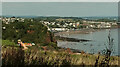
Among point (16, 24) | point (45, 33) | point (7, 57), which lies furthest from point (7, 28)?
point (7, 57)

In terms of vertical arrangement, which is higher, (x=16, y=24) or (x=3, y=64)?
(x=3, y=64)

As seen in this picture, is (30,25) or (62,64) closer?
(62,64)

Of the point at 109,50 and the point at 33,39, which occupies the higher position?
the point at 109,50

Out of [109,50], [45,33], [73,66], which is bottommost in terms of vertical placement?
[45,33]

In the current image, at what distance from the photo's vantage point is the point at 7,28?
1395 inches

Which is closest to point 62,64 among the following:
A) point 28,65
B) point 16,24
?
point 28,65

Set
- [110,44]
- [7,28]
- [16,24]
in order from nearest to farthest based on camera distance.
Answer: [110,44] → [7,28] → [16,24]

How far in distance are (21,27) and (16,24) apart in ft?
4.57

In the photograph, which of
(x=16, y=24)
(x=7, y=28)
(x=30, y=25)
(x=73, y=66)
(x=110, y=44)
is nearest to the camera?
(x=110, y=44)

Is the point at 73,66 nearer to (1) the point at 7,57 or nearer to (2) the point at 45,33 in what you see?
(1) the point at 7,57

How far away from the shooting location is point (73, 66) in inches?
93.2

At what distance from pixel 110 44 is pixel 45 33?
130 ft

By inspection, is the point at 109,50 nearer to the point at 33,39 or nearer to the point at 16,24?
the point at 33,39

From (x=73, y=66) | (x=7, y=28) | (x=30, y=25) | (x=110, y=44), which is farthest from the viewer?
(x=30, y=25)
